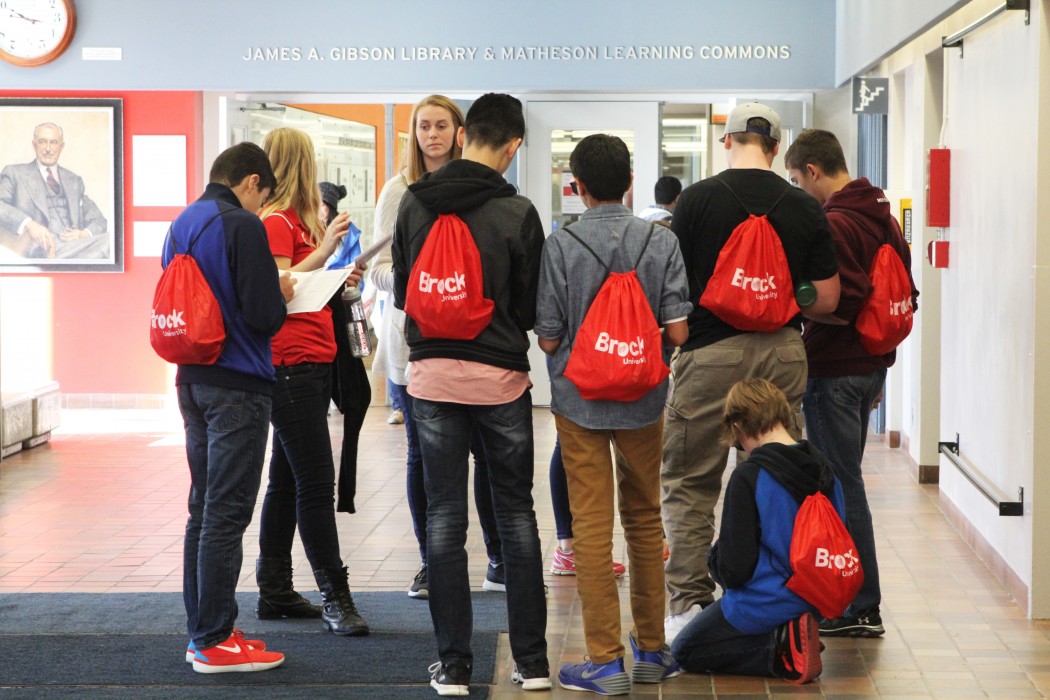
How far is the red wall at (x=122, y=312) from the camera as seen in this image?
10.3 m

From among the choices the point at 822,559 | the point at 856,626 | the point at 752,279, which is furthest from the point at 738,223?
the point at 856,626

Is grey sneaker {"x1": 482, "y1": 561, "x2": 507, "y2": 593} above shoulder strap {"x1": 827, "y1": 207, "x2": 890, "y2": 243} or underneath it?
underneath

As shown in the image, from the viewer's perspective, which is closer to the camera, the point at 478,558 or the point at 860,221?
the point at 860,221

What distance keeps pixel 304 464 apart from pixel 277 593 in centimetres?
58

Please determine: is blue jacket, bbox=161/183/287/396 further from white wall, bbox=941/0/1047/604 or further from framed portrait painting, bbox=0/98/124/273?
framed portrait painting, bbox=0/98/124/273

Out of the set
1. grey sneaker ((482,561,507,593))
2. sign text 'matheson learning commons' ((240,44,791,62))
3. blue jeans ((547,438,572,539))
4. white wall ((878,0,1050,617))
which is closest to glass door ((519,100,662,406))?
sign text 'matheson learning commons' ((240,44,791,62))

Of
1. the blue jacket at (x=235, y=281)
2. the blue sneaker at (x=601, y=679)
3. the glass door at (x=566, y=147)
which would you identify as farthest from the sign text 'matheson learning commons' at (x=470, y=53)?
the blue sneaker at (x=601, y=679)

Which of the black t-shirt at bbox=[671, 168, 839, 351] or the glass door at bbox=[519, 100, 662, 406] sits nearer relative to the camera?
the black t-shirt at bbox=[671, 168, 839, 351]

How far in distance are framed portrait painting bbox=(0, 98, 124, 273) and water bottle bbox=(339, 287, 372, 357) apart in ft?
21.1

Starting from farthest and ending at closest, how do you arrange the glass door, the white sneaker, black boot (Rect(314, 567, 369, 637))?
1. the glass door
2. black boot (Rect(314, 567, 369, 637))
3. the white sneaker

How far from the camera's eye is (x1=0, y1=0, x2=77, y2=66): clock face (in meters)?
9.88

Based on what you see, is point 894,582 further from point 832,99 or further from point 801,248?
point 832,99

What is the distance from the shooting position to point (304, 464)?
4.30 m

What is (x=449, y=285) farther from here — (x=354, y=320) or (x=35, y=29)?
(x=35, y=29)
